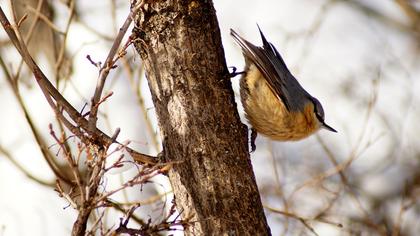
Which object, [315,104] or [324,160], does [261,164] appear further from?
[315,104]

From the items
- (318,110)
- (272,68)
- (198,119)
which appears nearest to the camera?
(198,119)

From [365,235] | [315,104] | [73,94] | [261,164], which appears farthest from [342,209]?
[73,94]

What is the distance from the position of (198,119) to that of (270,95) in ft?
5.13

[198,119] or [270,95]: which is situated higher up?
[270,95]

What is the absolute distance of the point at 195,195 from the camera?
2943mm

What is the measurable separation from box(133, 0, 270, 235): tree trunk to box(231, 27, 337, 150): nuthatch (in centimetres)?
125

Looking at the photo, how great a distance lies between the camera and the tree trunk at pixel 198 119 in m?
2.94

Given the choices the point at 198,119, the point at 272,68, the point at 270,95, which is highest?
the point at 272,68

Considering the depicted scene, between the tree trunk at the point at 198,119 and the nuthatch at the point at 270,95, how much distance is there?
4.11 feet

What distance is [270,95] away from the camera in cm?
450

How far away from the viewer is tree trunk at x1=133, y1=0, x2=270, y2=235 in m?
2.94

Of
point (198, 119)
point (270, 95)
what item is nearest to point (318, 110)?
point (270, 95)

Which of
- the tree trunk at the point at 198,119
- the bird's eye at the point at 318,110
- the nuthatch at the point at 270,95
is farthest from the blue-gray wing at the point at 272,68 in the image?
the tree trunk at the point at 198,119

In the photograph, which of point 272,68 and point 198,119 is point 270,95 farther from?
point 198,119
